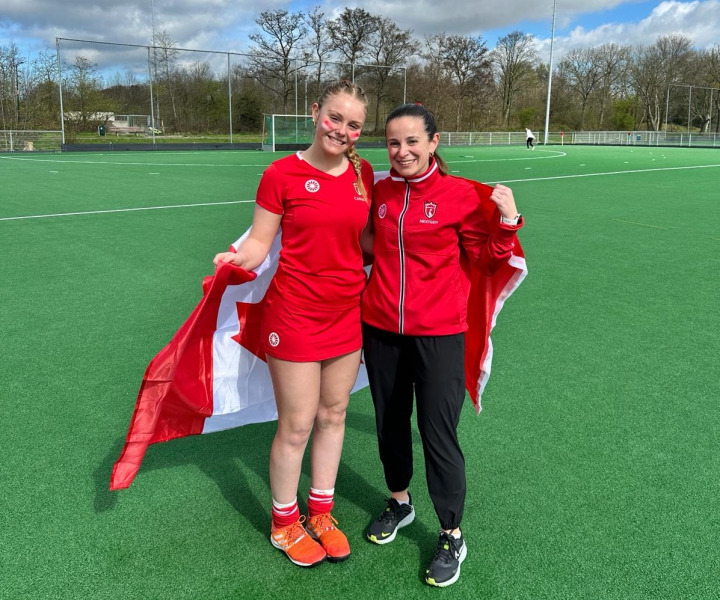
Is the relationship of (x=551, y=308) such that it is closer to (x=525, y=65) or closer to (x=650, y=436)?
(x=650, y=436)

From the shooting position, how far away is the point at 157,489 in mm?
3072

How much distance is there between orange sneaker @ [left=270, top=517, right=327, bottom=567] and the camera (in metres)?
2.56

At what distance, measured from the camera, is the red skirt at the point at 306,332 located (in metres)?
2.41

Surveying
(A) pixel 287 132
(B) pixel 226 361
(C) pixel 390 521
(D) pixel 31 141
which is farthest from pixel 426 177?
(D) pixel 31 141

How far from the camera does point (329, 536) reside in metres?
2.66

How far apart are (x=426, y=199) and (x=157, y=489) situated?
74.5 inches

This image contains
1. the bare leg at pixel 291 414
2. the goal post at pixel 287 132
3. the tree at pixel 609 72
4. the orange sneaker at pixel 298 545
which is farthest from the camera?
the tree at pixel 609 72

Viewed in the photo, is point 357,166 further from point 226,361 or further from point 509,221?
point 226,361

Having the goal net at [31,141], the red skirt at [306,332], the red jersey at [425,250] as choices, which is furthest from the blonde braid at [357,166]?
the goal net at [31,141]

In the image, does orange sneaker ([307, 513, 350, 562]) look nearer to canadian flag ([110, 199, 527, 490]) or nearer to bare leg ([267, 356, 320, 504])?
bare leg ([267, 356, 320, 504])

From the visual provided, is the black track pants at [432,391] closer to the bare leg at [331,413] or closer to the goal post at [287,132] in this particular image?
A: the bare leg at [331,413]

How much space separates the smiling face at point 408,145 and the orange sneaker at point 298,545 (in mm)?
1512

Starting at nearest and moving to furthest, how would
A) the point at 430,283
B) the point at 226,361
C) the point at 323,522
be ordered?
the point at 430,283
the point at 323,522
the point at 226,361

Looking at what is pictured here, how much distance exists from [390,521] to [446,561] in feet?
1.09
